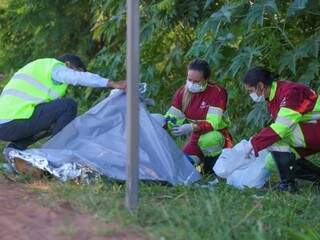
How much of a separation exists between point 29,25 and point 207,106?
314 inches

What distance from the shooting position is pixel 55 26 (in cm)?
1408

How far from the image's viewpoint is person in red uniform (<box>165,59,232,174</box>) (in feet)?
22.9

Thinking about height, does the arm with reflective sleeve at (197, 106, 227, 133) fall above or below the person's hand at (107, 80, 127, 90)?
below

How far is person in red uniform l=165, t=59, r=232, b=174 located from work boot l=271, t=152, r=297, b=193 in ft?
3.12

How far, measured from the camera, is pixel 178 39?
11078 mm

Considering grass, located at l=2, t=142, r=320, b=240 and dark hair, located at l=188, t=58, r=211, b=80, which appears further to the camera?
dark hair, located at l=188, t=58, r=211, b=80

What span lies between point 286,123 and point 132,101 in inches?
67.8

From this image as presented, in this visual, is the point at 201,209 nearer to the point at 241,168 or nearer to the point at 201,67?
the point at 241,168

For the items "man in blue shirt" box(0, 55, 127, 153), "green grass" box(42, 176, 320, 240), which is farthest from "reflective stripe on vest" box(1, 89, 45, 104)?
"green grass" box(42, 176, 320, 240)

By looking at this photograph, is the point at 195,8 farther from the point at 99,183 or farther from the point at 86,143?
the point at 99,183

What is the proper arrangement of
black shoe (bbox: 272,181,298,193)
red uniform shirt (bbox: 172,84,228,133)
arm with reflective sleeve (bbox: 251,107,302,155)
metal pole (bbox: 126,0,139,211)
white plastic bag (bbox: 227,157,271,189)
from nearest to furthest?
metal pole (bbox: 126,0,139,211) → arm with reflective sleeve (bbox: 251,107,302,155) → black shoe (bbox: 272,181,298,193) → white plastic bag (bbox: 227,157,271,189) → red uniform shirt (bbox: 172,84,228,133)

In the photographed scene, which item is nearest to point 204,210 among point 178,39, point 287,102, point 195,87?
point 287,102

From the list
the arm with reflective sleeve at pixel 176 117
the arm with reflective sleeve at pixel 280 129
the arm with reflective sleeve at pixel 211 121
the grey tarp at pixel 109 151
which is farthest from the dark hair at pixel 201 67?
the arm with reflective sleeve at pixel 280 129

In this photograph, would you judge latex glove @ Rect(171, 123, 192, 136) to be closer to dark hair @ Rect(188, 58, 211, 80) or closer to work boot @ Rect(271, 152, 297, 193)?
dark hair @ Rect(188, 58, 211, 80)
